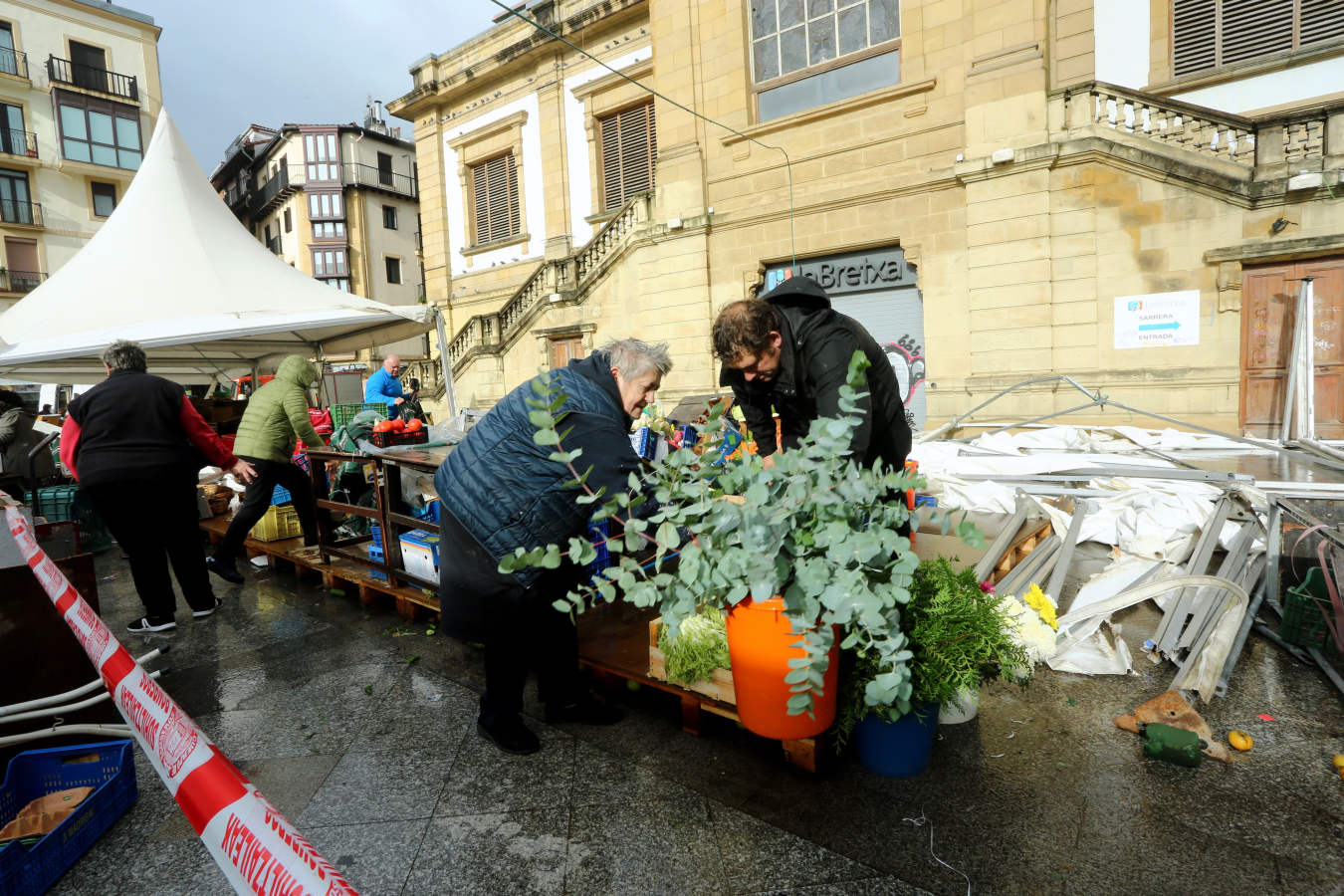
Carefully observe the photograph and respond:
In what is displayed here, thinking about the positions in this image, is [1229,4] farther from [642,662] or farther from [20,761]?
[20,761]

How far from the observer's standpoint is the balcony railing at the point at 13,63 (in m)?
29.3

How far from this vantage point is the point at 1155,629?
12.8 ft

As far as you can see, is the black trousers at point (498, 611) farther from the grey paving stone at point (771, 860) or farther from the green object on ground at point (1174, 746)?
the green object on ground at point (1174, 746)

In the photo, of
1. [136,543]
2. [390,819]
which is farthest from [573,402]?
[136,543]

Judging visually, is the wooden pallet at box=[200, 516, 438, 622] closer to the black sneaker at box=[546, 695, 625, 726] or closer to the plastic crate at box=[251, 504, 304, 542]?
the plastic crate at box=[251, 504, 304, 542]

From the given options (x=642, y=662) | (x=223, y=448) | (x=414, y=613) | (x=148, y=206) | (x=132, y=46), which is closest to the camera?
(x=642, y=662)

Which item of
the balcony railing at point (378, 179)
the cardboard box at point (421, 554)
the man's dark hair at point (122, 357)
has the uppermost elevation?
the balcony railing at point (378, 179)

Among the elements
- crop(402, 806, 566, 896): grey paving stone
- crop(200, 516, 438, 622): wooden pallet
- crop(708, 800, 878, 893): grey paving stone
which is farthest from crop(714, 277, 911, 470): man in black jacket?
crop(200, 516, 438, 622): wooden pallet

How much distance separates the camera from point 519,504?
2648 millimetres

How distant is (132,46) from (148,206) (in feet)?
117

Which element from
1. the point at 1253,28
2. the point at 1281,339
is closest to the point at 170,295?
the point at 1281,339

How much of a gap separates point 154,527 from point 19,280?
115 feet

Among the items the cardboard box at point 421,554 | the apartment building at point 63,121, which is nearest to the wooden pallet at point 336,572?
the cardboard box at point 421,554

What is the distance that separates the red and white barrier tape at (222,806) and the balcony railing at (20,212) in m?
39.0
